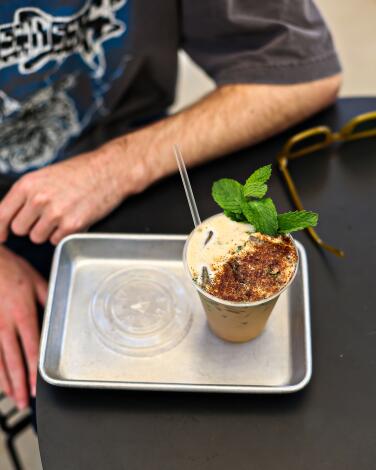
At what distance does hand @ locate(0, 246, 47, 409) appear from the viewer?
1.14m

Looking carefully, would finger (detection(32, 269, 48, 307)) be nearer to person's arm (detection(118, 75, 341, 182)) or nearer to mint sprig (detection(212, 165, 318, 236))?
person's arm (detection(118, 75, 341, 182))

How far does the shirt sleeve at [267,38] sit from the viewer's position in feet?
4.04

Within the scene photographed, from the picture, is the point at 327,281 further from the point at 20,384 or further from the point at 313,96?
the point at 20,384

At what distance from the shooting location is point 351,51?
2801 mm

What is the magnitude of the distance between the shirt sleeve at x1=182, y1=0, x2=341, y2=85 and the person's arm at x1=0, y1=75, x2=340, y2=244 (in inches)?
1.1

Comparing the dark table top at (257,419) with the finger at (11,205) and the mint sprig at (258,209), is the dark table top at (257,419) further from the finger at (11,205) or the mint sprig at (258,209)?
the finger at (11,205)

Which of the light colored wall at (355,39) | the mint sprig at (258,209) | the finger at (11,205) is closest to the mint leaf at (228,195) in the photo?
the mint sprig at (258,209)

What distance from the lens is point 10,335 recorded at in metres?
1.13

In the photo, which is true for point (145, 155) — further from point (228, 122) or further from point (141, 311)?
point (141, 311)

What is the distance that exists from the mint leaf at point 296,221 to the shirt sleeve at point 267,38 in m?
0.51

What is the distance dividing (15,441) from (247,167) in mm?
1126

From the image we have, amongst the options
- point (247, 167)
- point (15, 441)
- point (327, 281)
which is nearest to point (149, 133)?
point (247, 167)

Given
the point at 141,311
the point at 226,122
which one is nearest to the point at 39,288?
the point at 141,311

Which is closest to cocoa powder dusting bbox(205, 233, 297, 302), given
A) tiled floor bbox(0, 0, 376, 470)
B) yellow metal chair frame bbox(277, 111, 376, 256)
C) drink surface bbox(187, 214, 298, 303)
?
drink surface bbox(187, 214, 298, 303)
